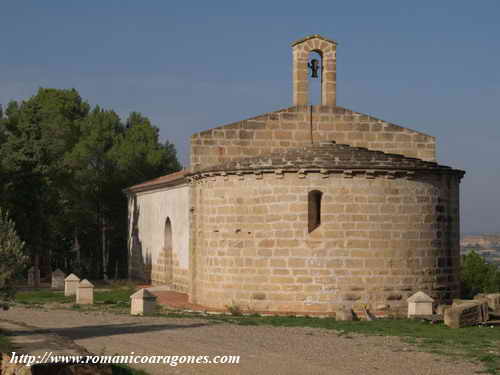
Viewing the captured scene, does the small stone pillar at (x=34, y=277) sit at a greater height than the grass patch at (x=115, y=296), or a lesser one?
greater

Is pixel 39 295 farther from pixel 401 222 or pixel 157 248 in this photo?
pixel 401 222

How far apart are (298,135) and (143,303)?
691 centimetres

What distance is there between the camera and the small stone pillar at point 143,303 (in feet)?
64.3

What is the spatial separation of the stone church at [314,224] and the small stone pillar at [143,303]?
2.08 meters

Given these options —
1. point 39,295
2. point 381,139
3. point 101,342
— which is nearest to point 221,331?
point 101,342

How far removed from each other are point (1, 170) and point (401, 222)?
1771cm

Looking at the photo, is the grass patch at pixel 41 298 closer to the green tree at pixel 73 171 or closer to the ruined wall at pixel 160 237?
the ruined wall at pixel 160 237

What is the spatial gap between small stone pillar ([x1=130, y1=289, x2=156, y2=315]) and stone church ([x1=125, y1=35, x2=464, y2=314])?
6.83ft

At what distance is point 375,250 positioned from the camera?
20188 mm

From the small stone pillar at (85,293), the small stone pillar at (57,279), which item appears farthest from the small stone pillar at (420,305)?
the small stone pillar at (57,279)

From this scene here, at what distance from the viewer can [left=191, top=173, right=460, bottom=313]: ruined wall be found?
20047 millimetres

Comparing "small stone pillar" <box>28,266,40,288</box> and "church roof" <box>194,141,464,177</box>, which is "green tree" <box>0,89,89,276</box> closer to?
"small stone pillar" <box>28,266,40,288</box>

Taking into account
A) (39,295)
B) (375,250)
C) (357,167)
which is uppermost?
(357,167)

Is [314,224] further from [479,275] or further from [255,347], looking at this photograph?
[479,275]
